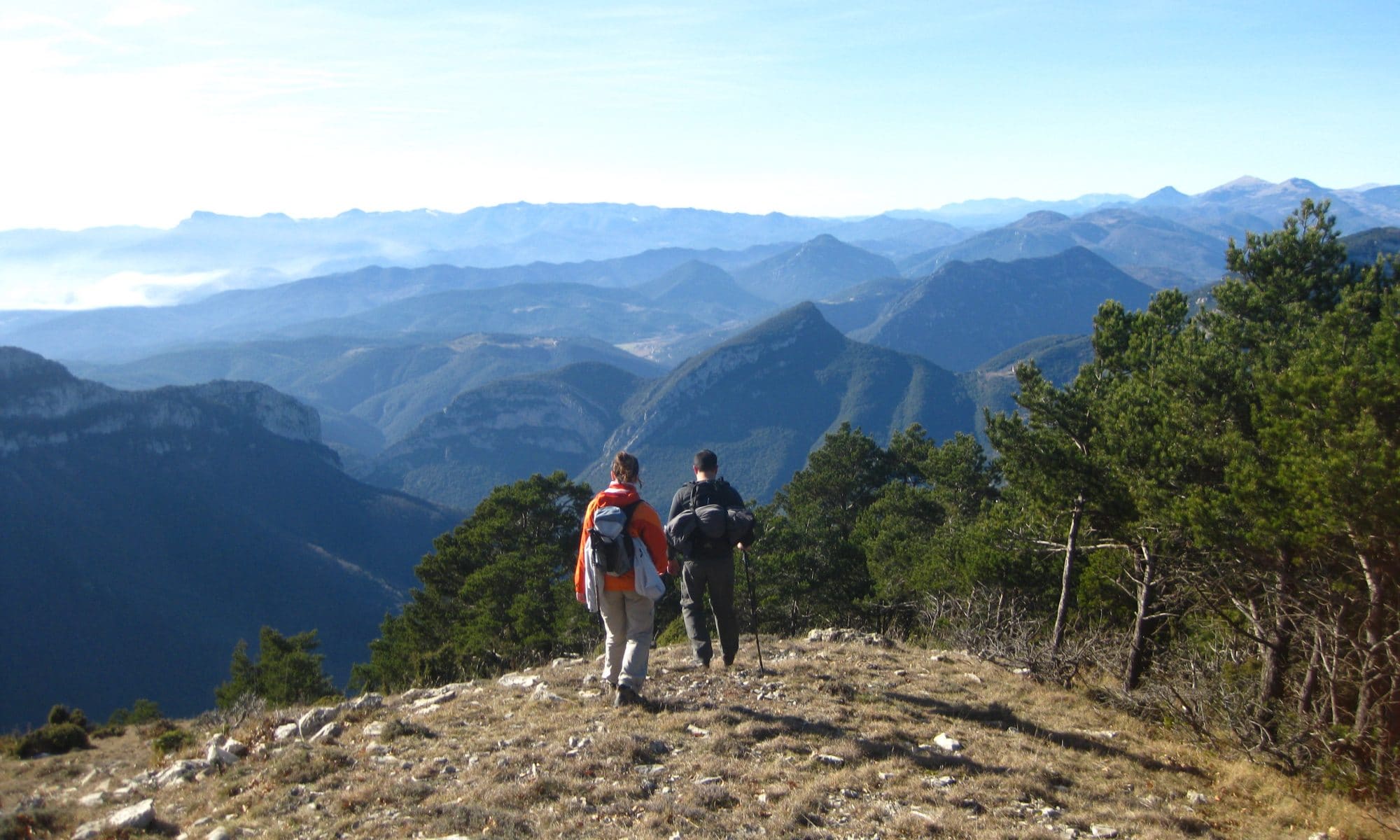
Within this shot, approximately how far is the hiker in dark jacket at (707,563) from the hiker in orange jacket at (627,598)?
521 millimetres

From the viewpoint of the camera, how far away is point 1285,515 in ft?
26.8

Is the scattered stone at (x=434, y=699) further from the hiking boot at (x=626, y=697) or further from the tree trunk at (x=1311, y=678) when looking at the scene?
the tree trunk at (x=1311, y=678)

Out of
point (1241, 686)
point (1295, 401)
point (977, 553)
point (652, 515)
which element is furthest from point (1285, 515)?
point (977, 553)

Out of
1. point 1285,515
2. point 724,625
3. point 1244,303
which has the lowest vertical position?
point 724,625

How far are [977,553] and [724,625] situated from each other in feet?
36.6

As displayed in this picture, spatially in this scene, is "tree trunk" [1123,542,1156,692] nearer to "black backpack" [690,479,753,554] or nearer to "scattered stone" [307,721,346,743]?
"black backpack" [690,479,753,554]

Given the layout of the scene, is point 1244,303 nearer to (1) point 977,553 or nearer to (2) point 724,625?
(1) point 977,553

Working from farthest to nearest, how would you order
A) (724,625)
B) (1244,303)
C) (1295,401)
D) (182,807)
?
(1244,303)
(724,625)
(1295,401)
(182,807)

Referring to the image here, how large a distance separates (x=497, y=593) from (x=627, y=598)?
72.3ft

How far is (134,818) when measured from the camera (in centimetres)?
662

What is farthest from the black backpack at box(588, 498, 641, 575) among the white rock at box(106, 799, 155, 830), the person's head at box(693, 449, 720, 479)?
the white rock at box(106, 799, 155, 830)

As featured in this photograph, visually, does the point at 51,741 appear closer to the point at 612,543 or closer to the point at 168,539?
the point at 612,543

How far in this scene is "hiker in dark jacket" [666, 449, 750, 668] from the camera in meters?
9.07

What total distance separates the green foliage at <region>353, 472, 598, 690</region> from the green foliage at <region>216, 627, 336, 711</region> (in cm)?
217
